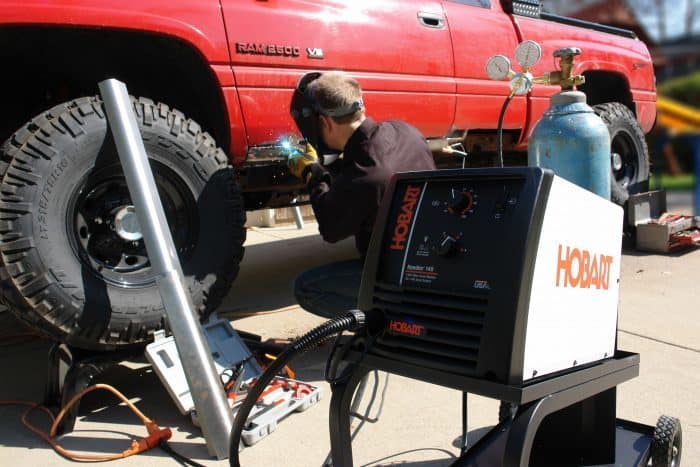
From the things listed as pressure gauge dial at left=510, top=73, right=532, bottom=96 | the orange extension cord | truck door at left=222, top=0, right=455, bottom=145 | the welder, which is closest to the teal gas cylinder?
pressure gauge dial at left=510, top=73, right=532, bottom=96

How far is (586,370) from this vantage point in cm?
150

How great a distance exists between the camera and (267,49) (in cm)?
298

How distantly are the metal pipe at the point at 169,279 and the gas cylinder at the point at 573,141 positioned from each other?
160 centimetres

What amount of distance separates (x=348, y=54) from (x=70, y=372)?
80.0 inches

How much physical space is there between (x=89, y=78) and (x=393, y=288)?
2351 mm

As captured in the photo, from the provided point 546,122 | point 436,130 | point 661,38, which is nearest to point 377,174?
point 546,122

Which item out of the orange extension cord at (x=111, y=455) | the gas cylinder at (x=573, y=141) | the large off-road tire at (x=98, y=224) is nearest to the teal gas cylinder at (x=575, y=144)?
the gas cylinder at (x=573, y=141)

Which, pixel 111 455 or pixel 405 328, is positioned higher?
pixel 405 328

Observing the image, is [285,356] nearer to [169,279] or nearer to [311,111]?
[169,279]

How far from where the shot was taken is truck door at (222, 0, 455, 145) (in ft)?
9.66

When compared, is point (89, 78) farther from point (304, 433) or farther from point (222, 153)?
point (304, 433)

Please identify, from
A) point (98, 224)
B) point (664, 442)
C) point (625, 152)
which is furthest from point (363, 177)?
point (625, 152)

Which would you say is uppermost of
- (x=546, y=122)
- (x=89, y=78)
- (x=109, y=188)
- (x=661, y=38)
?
(x=661, y=38)

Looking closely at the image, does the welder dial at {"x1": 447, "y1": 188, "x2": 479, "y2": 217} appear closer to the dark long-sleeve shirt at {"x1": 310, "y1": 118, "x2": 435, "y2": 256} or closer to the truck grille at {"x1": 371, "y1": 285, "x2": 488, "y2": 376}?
the truck grille at {"x1": 371, "y1": 285, "x2": 488, "y2": 376}
